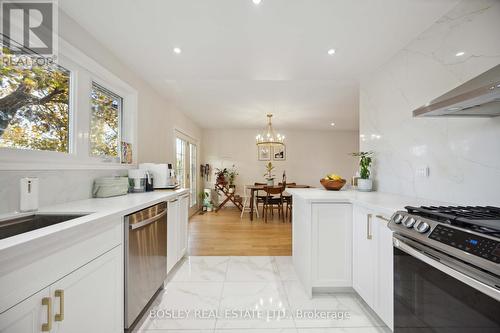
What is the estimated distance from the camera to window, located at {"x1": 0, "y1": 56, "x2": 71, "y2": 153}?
1288mm

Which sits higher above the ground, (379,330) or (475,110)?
(475,110)

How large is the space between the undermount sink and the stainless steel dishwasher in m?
0.35

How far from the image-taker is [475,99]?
98 centimetres

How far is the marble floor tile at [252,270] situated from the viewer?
2227 millimetres

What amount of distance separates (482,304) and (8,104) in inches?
97.9

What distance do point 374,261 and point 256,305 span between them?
100 cm

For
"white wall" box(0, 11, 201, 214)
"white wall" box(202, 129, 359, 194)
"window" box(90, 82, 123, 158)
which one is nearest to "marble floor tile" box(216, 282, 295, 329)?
"white wall" box(0, 11, 201, 214)

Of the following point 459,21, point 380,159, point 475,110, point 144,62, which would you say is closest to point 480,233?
point 475,110

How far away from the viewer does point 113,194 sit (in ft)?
6.37

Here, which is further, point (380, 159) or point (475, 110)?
point (380, 159)

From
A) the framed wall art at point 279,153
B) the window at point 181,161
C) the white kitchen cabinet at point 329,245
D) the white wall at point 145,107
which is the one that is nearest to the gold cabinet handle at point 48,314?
the white kitchen cabinet at point 329,245

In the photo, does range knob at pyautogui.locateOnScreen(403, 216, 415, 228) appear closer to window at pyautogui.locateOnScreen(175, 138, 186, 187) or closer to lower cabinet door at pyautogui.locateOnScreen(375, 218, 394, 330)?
lower cabinet door at pyautogui.locateOnScreen(375, 218, 394, 330)

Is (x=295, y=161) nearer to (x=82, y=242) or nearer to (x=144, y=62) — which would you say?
(x=144, y=62)

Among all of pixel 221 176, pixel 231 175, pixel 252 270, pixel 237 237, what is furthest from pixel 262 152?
pixel 252 270
